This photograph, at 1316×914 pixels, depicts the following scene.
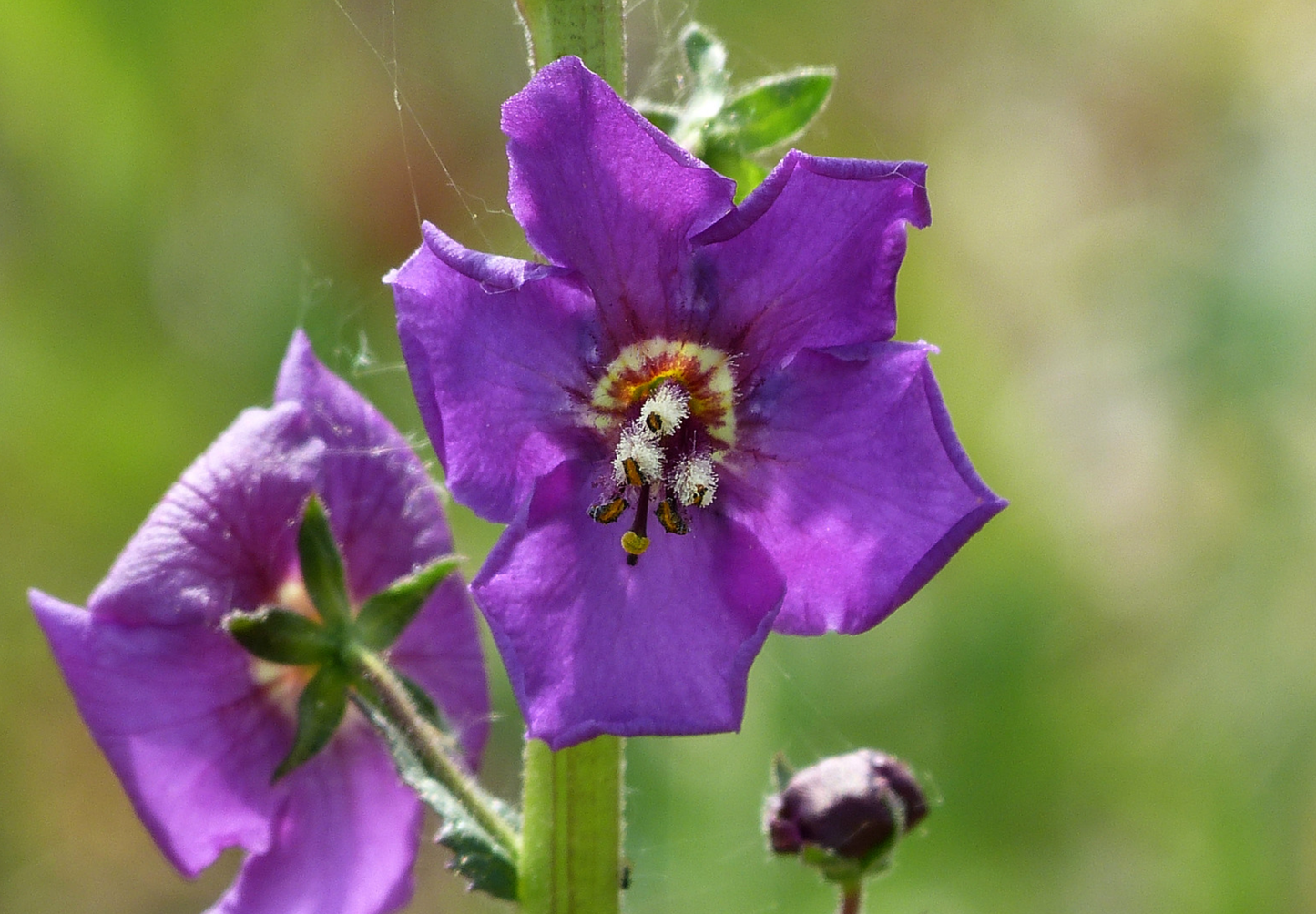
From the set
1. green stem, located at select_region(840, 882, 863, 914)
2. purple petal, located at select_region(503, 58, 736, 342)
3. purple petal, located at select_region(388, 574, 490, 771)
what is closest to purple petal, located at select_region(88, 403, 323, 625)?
purple petal, located at select_region(388, 574, 490, 771)

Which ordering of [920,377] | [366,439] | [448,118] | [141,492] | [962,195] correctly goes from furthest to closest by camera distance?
[962,195] → [448,118] → [141,492] → [366,439] → [920,377]

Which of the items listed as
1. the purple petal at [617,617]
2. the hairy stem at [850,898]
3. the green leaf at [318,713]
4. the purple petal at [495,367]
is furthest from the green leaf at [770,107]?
the hairy stem at [850,898]

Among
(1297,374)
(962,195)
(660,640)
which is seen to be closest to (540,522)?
(660,640)

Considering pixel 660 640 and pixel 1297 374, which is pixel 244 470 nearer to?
pixel 660 640

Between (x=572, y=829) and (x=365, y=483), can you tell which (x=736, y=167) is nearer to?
(x=365, y=483)

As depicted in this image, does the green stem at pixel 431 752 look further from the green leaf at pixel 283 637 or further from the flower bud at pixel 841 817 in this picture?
the flower bud at pixel 841 817

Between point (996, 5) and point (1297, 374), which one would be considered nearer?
point (1297, 374)

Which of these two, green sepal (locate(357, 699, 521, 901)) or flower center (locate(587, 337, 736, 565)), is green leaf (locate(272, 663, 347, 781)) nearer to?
green sepal (locate(357, 699, 521, 901))
